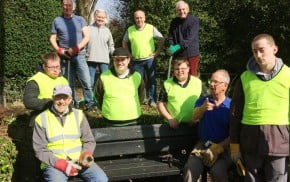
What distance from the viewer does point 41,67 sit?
5820 mm

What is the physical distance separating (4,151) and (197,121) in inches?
88.0

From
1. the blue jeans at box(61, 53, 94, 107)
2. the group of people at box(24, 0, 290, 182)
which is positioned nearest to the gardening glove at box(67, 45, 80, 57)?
the blue jeans at box(61, 53, 94, 107)

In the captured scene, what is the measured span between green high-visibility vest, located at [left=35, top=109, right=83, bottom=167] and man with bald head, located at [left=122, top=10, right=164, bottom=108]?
129 inches

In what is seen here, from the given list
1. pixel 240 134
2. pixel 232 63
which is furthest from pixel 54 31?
pixel 232 63

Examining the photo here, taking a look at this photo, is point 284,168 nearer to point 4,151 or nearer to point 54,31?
point 4,151

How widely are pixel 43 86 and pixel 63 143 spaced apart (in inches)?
33.1

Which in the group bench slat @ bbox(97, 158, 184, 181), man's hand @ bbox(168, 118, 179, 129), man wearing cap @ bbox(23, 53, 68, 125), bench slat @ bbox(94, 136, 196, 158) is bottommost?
bench slat @ bbox(97, 158, 184, 181)

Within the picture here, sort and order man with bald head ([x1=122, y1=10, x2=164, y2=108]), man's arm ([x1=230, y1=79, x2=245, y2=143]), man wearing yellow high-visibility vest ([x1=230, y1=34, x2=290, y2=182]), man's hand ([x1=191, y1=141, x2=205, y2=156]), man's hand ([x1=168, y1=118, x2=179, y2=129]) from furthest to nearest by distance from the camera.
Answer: man with bald head ([x1=122, y1=10, x2=164, y2=108]), man's hand ([x1=168, y1=118, x2=179, y2=129]), man's hand ([x1=191, y1=141, x2=205, y2=156]), man's arm ([x1=230, y1=79, x2=245, y2=143]), man wearing yellow high-visibility vest ([x1=230, y1=34, x2=290, y2=182])

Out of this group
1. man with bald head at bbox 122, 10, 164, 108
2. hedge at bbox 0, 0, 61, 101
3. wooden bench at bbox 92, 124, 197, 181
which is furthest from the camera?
hedge at bbox 0, 0, 61, 101

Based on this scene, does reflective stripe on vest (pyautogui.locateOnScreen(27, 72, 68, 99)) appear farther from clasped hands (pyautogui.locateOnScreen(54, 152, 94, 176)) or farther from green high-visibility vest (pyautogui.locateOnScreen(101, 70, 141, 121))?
clasped hands (pyautogui.locateOnScreen(54, 152, 94, 176))

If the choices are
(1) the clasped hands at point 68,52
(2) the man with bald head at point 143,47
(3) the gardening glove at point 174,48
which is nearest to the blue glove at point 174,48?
(3) the gardening glove at point 174,48

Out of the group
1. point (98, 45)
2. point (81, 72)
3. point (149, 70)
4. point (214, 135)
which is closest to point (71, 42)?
→ point (81, 72)

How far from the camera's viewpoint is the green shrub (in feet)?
16.5

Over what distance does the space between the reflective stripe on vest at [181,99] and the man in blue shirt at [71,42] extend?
2005mm
